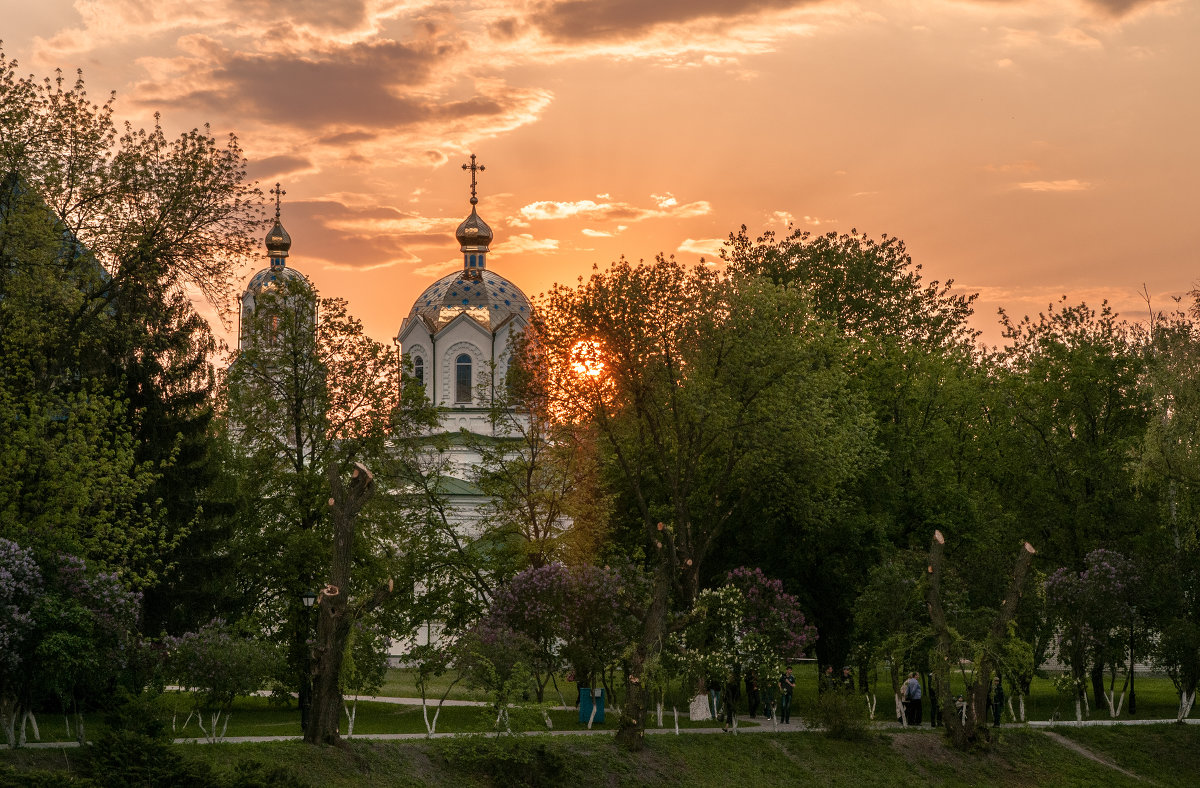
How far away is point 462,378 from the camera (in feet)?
202

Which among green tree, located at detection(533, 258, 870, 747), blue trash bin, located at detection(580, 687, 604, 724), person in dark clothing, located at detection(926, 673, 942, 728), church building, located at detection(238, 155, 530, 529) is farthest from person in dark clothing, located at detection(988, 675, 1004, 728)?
church building, located at detection(238, 155, 530, 529)

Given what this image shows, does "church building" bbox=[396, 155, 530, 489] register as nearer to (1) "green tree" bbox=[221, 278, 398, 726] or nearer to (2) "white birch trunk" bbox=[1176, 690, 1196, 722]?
(1) "green tree" bbox=[221, 278, 398, 726]

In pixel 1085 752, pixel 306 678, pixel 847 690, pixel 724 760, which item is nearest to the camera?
pixel 724 760

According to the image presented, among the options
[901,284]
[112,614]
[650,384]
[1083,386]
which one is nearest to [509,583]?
[650,384]

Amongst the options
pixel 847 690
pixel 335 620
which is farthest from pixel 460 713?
pixel 335 620

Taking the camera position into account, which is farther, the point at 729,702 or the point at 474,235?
the point at 474,235

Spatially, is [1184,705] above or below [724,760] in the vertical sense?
above

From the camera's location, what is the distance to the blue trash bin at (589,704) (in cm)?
3175

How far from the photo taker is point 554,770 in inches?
1006

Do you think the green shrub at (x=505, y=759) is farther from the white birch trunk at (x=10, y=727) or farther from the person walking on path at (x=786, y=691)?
the person walking on path at (x=786, y=691)

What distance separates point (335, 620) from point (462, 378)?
38474 mm

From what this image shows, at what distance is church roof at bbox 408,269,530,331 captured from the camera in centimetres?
6209

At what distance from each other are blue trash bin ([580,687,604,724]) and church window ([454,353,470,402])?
29667 millimetres

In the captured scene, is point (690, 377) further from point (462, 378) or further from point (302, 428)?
point (462, 378)
